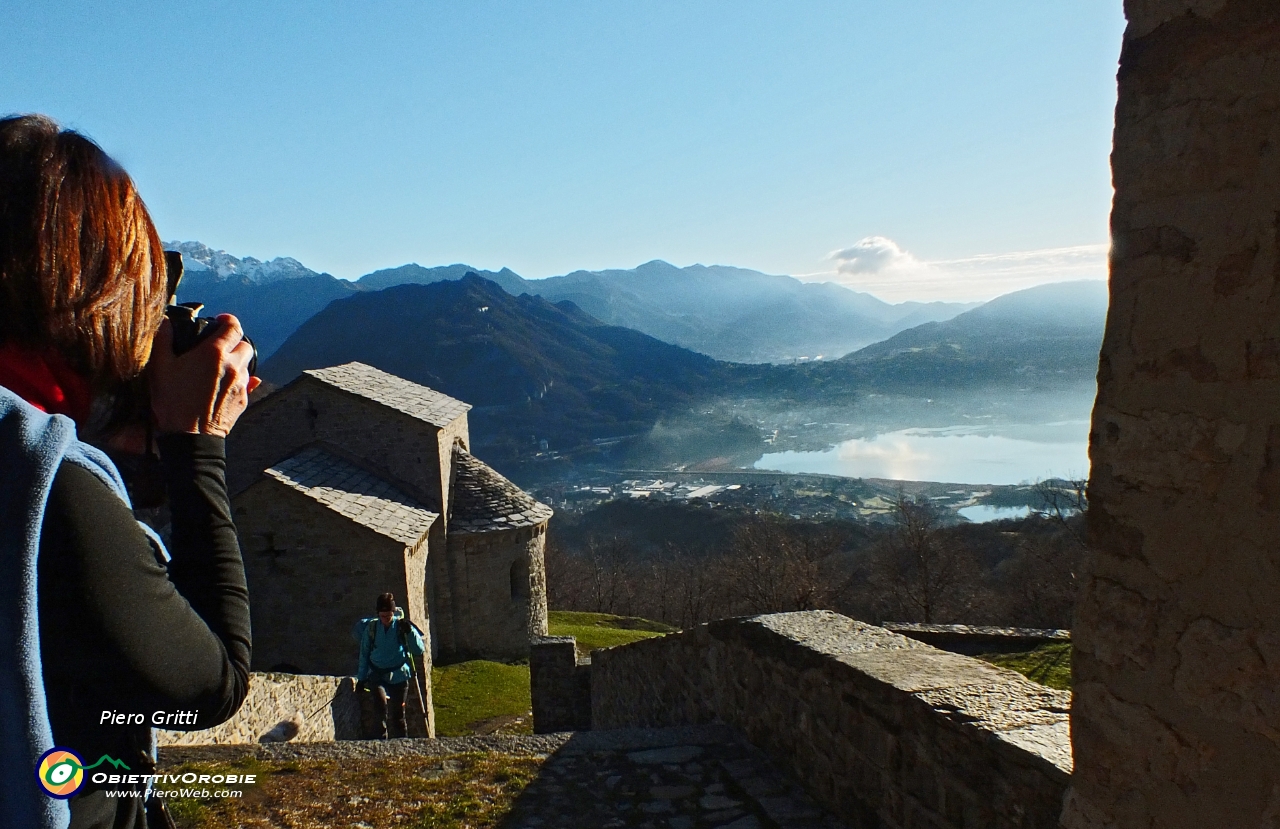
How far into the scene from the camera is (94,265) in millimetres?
1266

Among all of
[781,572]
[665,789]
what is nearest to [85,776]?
[665,789]

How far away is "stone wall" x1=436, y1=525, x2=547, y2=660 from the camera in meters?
15.4

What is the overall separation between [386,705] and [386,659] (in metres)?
0.65

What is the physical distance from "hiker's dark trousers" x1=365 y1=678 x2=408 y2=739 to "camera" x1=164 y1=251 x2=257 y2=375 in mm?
8071

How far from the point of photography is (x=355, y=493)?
43.9ft

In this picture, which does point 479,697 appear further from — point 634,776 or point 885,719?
point 885,719

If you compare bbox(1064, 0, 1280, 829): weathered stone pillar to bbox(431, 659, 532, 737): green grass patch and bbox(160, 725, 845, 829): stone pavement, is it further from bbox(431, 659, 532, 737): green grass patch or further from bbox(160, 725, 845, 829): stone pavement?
bbox(431, 659, 532, 737): green grass patch

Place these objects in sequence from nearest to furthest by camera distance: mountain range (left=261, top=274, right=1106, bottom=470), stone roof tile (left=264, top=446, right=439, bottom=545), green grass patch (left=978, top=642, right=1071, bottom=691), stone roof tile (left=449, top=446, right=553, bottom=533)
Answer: green grass patch (left=978, top=642, right=1071, bottom=691) < stone roof tile (left=264, top=446, right=439, bottom=545) < stone roof tile (left=449, top=446, right=553, bottom=533) < mountain range (left=261, top=274, right=1106, bottom=470)

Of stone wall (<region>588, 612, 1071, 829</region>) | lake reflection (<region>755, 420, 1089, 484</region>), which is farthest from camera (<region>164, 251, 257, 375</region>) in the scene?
lake reflection (<region>755, 420, 1089, 484</region>)

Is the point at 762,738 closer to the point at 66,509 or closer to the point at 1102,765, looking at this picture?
the point at 1102,765

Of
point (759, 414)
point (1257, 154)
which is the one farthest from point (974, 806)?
point (759, 414)

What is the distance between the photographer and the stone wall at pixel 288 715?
20.6 ft

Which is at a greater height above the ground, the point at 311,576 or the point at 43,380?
the point at 43,380

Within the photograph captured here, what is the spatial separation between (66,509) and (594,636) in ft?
70.0
